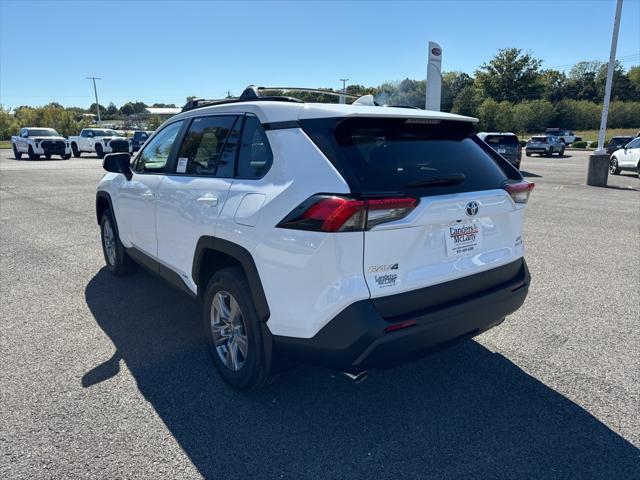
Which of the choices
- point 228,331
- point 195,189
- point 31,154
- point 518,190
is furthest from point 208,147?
point 31,154

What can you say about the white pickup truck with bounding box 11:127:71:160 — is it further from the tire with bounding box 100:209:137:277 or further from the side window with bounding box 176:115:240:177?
the side window with bounding box 176:115:240:177

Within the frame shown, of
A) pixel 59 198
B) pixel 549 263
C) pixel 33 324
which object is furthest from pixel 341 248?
pixel 59 198

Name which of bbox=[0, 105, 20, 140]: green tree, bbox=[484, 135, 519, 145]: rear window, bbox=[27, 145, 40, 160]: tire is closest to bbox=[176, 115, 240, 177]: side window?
bbox=[484, 135, 519, 145]: rear window

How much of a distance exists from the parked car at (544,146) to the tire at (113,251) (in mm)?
32590

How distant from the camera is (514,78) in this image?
8462 cm

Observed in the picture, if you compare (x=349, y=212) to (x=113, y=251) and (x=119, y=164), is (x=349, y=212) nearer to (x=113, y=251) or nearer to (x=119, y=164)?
(x=119, y=164)

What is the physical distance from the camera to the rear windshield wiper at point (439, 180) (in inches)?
101

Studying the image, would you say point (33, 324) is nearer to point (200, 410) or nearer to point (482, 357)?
point (200, 410)

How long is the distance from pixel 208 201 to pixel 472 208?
1692 millimetres

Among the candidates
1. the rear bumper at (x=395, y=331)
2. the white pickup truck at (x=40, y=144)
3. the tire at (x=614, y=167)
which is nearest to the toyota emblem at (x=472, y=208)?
the rear bumper at (x=395, y=331)

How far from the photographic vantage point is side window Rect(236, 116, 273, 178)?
2832mm

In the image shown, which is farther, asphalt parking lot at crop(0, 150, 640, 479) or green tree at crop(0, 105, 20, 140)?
green tree at crop(0, 105, 20, 140)

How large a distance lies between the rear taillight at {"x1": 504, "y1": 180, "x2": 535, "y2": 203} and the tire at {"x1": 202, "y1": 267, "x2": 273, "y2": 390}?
177 cm

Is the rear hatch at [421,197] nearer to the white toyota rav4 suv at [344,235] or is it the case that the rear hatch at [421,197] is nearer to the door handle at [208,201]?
the white toyota rav4 suv at [344,235]
